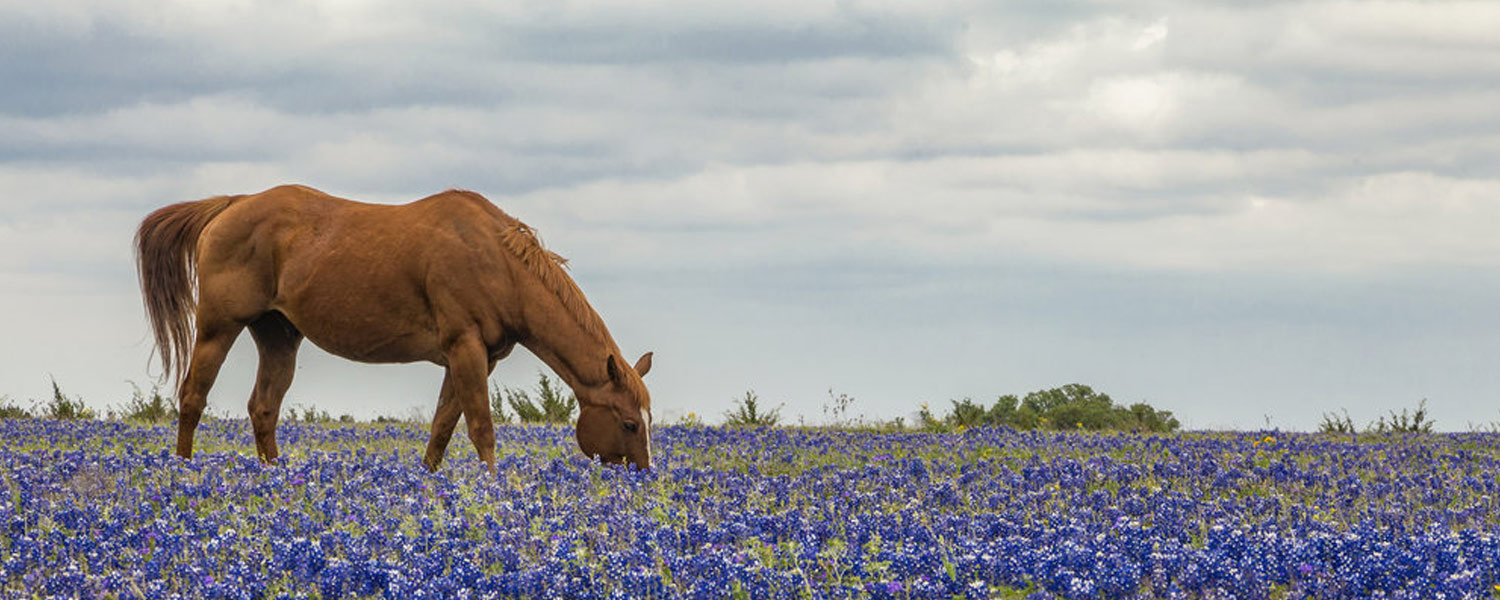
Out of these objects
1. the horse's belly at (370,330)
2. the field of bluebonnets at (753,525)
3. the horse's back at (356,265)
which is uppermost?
the horse's back at (356,265)

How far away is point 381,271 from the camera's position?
45.2 feet

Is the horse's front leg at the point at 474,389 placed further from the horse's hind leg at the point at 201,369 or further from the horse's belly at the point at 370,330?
the horse's hind leg at the point at 201,369

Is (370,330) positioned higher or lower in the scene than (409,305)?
lower

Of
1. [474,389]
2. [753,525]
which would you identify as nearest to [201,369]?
[474,389]

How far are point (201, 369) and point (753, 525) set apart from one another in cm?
804

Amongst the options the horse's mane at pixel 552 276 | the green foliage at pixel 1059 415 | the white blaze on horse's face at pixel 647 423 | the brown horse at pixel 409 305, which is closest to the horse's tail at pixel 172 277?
the brown horse at pixel 409 305

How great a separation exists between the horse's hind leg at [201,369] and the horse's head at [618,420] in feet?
13.9

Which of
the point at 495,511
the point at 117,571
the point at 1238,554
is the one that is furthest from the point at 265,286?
the point at 1238,554

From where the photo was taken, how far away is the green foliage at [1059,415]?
2578cm

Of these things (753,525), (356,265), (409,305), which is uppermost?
(356,265)

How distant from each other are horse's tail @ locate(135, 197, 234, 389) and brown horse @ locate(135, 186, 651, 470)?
776mm

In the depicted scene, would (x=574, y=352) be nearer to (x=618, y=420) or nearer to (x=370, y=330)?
(x=618, y=420)

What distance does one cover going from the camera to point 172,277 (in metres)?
16.0

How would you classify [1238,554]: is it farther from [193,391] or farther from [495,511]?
[193,391]
